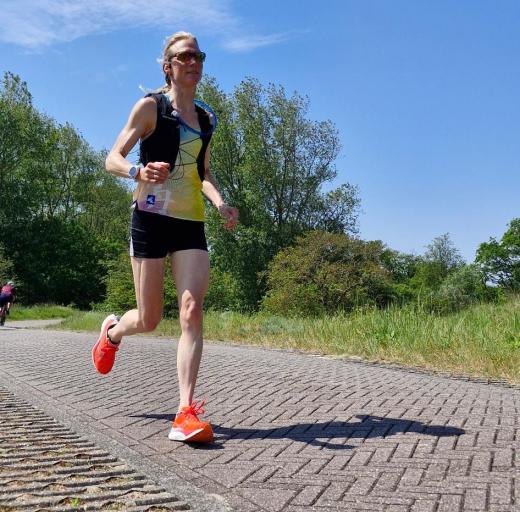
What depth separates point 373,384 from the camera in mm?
5961

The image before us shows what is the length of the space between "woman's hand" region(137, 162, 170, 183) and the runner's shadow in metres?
1.52

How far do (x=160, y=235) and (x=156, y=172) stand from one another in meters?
0.48

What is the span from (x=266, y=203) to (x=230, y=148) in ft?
14.5

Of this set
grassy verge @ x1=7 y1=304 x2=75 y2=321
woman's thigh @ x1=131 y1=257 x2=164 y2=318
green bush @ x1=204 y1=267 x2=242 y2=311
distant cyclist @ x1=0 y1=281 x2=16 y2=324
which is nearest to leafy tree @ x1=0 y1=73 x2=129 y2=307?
grassy verge @ x1=7 y1=304 x2=75 y2=321

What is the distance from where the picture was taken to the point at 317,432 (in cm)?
409

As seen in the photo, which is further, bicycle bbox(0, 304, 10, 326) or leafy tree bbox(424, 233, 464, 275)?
leafy tree bbox(424, 233, 464, 275)

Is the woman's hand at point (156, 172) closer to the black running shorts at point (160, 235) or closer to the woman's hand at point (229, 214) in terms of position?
the black running shorts at point (160, 235)

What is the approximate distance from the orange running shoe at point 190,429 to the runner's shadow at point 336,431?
0.06 metres

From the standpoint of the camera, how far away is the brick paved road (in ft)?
9.56

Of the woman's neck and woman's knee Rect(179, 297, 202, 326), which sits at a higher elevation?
the woman's neck

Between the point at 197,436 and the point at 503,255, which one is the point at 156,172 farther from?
the point at 503,255

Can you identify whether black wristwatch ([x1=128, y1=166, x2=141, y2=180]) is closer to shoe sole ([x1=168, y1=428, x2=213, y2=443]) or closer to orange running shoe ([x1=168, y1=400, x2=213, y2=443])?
orange running shoe ([x1=168, y1=400, x2=213, y2=443])

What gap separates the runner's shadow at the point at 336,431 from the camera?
3.88 metres

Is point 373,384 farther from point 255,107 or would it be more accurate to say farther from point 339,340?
point 255,107
